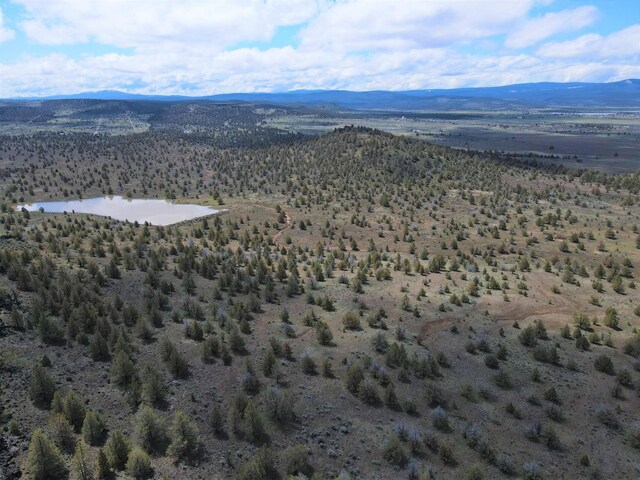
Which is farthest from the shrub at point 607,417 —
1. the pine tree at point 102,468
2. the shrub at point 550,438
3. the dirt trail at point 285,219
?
the dirt trail at point 285,219

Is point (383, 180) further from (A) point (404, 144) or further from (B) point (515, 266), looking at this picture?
(B) point (515, 266)

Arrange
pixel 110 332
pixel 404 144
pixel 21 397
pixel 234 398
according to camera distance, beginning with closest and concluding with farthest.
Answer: pixel 21 397 < pixel 234 398 < pixel 110 332 < pixel 404 144

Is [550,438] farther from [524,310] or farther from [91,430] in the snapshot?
[91,430]

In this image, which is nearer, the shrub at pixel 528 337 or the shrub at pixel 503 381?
the shrub at pixel 503 381

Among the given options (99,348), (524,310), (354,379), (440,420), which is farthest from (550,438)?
(99,348)

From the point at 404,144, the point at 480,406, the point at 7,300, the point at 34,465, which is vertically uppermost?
the point at 404,144

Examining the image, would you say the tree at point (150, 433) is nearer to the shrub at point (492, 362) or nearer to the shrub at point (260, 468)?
the shrub at point (260, 468)

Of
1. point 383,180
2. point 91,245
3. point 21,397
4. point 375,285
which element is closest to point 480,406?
point 375,285
